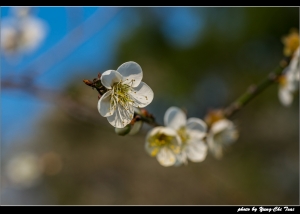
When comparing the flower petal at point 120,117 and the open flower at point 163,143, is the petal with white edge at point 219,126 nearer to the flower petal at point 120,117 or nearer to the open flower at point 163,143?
the open flower at point 163,143

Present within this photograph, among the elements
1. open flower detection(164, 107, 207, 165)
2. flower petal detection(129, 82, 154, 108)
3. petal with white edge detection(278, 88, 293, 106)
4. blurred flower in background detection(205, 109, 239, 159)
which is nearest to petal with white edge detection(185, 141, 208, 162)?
open flower detection(164, 107, 207, 165)

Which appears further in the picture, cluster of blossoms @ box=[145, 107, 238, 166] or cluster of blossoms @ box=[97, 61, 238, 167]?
cluster of blossoms @ box=[145, 107, 238, 166]

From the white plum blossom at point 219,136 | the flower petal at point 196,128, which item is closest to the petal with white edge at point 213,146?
the white plum blossom at point 219,136

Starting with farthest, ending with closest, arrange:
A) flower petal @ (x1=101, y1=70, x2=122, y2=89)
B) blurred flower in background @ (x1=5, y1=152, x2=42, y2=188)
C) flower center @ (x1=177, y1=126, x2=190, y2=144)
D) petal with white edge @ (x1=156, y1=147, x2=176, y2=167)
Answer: blurred flower in background @ (x1=5, y1=152, x2=42, y2=188), flower center @ (x1=177, y1=126, x2=190, y2=144), petal with white edge @ (x1=156, y1=147, x2=176, y2=167), flower petal @ (x1=101, y1=70, x2=122, y2=89)

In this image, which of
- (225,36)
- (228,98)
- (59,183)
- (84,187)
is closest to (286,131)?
(228,98)

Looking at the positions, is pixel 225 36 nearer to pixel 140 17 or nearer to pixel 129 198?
pixel 140 17

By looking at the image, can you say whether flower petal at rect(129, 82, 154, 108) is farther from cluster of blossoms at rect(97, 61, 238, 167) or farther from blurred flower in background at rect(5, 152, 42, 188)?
blurred flower in background at rect(5, 152, 42, 188)
